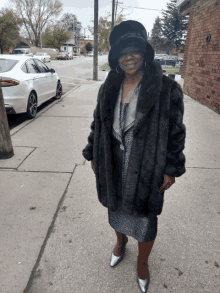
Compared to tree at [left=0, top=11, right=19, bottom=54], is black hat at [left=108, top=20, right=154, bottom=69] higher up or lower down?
lower down

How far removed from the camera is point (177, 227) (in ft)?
8.18

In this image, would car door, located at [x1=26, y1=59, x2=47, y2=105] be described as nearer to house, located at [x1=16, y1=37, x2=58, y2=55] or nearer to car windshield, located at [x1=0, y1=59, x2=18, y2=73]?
car windshield, located at [x1=0, y1=59, x2=18, y2=73]

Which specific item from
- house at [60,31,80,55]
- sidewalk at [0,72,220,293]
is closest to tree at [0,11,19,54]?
sidewalk at [0,72,220,293]

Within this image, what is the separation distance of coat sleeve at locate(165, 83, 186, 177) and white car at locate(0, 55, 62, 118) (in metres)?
4.99

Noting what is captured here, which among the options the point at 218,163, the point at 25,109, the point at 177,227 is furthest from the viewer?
the point at 25,109

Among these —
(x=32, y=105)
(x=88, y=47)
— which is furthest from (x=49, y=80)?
(x=88, y=47)

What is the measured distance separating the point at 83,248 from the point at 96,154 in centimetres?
104

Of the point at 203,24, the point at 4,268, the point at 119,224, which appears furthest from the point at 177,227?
the point at 203,24

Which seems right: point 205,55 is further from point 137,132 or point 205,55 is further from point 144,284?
point 144,284

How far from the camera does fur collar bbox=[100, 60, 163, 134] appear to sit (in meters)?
1.39

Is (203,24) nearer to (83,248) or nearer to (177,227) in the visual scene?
(177,227)

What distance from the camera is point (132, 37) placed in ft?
4.57

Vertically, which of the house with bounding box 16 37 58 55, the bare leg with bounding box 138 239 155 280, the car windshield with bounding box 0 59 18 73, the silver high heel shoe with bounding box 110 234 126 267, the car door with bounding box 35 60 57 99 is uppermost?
the house with bounding box 16 37 58 55

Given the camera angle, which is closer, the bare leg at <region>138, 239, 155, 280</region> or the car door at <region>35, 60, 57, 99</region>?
the bare leg at <region>138, 239, 155, 280</region>
